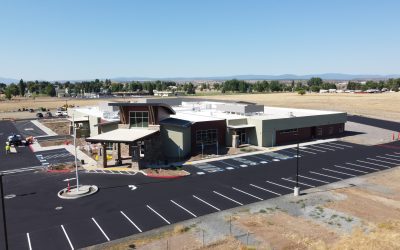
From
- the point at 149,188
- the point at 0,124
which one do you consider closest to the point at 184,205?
the point at 149,188

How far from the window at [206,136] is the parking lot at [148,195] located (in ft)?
26.7

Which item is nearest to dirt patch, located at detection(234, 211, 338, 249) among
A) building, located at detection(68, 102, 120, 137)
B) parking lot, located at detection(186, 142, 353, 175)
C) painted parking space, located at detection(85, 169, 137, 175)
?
parking lot, located at detection(186, 142, 353, 175)

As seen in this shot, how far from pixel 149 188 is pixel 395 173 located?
101 ft

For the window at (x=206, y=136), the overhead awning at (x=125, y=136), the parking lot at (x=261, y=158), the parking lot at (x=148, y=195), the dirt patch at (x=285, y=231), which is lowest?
the dirt patch at (x=285, y=231)

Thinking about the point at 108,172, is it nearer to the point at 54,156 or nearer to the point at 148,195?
the point at 148,195

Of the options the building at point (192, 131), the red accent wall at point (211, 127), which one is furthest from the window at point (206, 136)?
the red accent wall at point (211, 127)

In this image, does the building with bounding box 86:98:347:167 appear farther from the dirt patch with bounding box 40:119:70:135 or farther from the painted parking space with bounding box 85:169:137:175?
the dirt patch with bounding box 40:119:70:135

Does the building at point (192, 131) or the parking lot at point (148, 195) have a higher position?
the building at point (192, 131)

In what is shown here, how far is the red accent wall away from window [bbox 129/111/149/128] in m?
7.91

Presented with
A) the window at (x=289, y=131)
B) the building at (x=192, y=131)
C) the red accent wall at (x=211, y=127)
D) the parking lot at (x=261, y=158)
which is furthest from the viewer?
the window at (x=289, y=131)

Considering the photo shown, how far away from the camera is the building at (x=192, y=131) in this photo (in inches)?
1864

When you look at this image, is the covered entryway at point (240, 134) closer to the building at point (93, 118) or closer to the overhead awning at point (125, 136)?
the overhead awning at point (125, 136)

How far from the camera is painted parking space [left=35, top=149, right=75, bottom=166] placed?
50.1m

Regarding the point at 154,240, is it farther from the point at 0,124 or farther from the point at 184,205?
the point at 0,124
